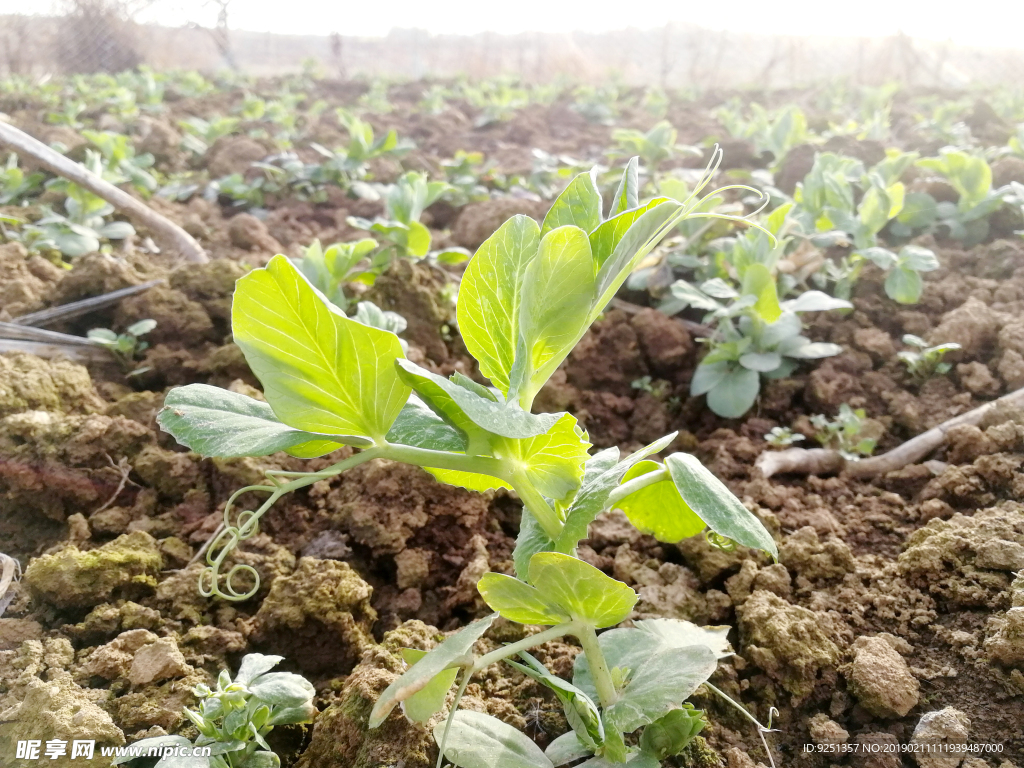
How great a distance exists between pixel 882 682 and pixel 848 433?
93 centimetres

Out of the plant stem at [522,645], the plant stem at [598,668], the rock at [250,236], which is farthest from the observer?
the rock at [250,236]

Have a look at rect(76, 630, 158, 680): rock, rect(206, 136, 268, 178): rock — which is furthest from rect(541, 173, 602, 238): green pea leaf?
rect(206, 136, 268, 178): rock

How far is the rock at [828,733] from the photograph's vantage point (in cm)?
120

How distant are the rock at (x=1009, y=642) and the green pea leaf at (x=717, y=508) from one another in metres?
0.60

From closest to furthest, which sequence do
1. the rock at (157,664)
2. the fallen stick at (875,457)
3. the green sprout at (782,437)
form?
the rock at (157,664) < the fallen stick at (875,457) < the green sprout at (782,437)

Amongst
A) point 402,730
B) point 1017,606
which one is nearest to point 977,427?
point 1017,606

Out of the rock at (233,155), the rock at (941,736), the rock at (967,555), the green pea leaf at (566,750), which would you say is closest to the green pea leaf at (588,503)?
the green pea leaf at (566,750)

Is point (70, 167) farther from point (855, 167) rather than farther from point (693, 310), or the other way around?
point (855, 167)

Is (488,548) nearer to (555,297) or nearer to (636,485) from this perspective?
(636,485)

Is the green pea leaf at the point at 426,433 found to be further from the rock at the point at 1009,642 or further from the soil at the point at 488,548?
the rock at the point at 1009,642

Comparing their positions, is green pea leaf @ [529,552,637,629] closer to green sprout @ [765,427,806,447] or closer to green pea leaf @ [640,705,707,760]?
green pea leaf @ [640,705,707,760]

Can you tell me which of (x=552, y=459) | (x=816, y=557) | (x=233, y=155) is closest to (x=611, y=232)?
(x=552, y=459)

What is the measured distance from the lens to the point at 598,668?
3.56 ft

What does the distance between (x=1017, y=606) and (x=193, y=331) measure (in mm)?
2516
